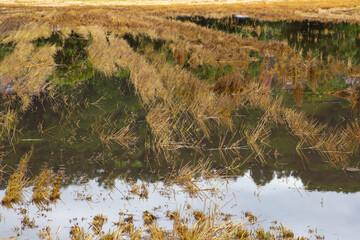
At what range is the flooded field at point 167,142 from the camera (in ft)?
22.5

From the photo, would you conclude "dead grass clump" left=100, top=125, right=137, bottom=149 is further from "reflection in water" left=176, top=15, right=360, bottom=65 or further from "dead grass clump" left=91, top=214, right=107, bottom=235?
"reflection in water" left=176, top=15, right=360, bottom=65

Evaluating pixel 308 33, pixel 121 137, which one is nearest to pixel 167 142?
pixel 121 137

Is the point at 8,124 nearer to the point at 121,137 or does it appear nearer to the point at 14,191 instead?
the point at 121,137

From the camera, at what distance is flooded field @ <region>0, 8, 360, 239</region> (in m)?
6.86

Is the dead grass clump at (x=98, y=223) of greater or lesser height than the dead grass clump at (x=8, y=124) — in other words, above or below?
above

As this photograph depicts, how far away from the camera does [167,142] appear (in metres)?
10.8

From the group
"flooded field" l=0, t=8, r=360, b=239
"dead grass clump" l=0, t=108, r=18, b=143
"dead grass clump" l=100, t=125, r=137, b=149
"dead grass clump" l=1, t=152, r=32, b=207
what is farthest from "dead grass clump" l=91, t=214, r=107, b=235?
"dead grass clump" l=0, t=108, r=18, b=143

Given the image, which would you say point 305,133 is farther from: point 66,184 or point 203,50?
point 203,50

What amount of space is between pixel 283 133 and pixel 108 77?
7673 millimetres

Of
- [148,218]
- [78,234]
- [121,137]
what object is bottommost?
[121,137]

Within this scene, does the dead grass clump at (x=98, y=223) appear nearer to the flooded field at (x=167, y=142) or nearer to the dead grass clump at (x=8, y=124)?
the flooded field at (x=167, y=142)

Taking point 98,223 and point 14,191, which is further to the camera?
point 14,191

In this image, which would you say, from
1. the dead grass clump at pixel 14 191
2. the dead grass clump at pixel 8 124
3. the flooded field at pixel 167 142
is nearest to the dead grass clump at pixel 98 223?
the flooded field at pixel 167 142

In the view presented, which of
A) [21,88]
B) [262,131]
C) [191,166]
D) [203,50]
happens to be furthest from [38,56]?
[191,166]
